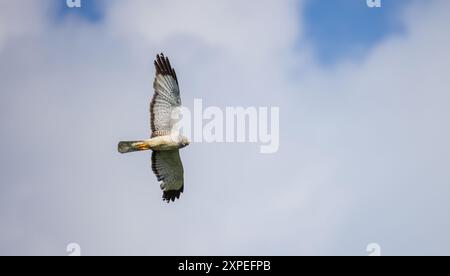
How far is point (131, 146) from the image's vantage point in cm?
1321

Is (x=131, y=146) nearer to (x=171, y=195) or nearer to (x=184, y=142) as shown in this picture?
(x=184, y=142)

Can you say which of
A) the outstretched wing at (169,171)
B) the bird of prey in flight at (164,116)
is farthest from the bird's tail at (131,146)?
the outstretched wing at (169,171)

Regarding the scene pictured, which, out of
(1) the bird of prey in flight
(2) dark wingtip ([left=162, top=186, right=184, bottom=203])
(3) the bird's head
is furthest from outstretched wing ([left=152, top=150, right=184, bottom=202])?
(3) the bird's head

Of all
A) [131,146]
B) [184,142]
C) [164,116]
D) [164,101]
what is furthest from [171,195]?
[164,101]

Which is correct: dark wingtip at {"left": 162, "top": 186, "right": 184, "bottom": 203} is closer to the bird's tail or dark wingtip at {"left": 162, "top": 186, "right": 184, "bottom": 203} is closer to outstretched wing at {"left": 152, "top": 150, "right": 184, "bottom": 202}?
outstretched wing at {"left": 152, "top": 150, "right": 184, "bottom": 202}

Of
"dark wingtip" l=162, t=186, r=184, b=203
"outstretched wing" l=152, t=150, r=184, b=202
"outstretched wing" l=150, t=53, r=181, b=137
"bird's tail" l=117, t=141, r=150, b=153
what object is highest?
"outstretched wing" l=150, t=53, r=181, b=137

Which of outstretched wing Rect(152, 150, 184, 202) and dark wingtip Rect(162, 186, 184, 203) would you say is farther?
dark wingtip Rect(162, 186, 184, 203)

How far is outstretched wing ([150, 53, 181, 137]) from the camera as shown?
1319cm

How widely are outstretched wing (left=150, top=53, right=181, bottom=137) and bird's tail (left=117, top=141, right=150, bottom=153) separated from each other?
228mm

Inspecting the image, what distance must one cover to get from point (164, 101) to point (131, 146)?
87 cm

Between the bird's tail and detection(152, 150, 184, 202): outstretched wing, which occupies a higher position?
the bird's tail
